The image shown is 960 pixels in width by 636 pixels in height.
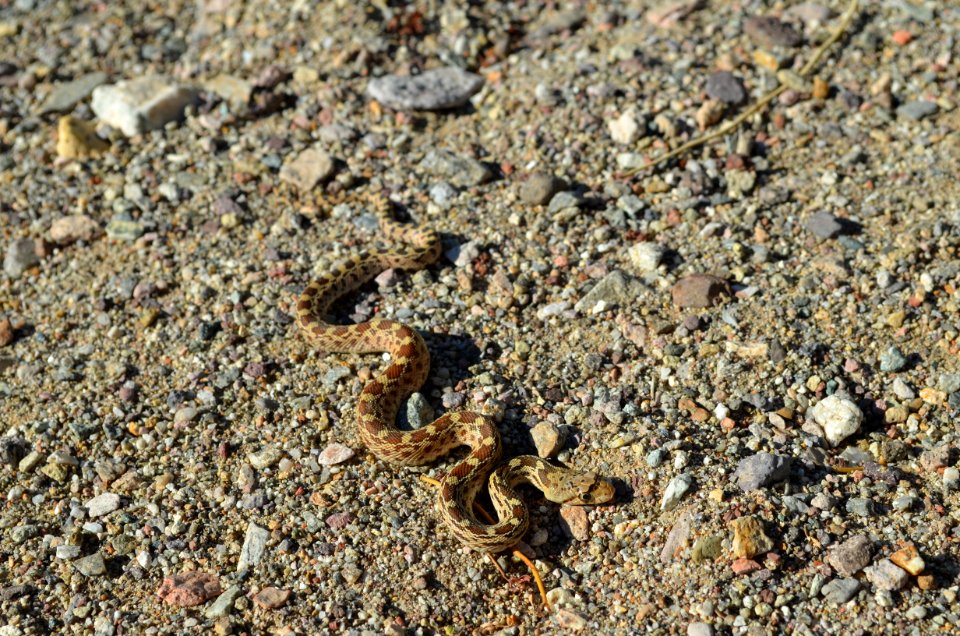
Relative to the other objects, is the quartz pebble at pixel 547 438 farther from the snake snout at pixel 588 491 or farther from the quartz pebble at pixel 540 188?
the quartz pebble at pixel 540 188

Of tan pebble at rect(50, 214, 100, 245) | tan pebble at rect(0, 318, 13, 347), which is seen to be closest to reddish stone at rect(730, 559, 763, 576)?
tan pebble at rect(0, 318, 13, 347)

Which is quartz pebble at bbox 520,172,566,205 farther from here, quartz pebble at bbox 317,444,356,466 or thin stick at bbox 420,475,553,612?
thin stick at bbox 420,475,553,612

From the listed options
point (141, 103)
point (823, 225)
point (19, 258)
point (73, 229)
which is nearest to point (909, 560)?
point (823, 225)

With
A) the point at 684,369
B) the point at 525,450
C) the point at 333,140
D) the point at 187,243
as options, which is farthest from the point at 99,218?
the point at 684,369

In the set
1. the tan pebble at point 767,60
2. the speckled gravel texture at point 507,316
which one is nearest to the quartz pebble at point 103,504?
the speckled gravel texture at point 507,316

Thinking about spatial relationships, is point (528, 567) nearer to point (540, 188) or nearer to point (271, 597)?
point (271, 597)

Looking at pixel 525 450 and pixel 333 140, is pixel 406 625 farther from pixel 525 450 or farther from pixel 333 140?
pixel 333 140

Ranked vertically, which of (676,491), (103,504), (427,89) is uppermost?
(427,89)
